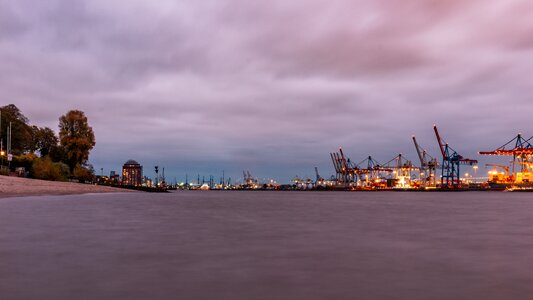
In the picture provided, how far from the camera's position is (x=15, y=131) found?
319ft

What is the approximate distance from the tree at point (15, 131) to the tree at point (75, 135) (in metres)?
9.63

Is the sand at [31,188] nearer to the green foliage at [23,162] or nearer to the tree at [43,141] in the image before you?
the green foliage at [23,162]

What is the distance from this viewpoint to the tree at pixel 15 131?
9338cm

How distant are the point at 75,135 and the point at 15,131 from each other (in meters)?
13.2

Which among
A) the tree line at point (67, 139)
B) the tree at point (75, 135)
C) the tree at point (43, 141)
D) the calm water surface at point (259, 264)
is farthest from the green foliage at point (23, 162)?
the calm water surface at point (259, 264)

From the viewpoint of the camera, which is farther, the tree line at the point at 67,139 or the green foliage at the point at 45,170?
the tree line at the point at 67,139

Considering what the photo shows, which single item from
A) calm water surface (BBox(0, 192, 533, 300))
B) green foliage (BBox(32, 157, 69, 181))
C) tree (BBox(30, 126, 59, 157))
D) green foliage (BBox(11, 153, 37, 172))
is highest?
tree (BBox(30, 126, 59, 157))

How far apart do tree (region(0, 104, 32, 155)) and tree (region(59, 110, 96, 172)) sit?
9.63m

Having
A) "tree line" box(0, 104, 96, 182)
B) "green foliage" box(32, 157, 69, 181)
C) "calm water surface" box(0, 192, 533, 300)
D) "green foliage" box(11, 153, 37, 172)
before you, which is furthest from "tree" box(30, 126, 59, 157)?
"calm water surface" box(0, 192, 533, 300)

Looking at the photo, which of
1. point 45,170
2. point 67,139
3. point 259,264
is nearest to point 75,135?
point 67,139

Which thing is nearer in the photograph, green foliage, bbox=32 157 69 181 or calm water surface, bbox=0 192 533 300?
calm water surface, bbox=0 192 533 300

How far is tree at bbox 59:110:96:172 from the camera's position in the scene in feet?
314

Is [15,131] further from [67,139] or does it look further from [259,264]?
[259,264]

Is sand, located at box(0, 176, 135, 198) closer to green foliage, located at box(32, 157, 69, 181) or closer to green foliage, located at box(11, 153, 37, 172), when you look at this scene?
green foliage, located at box(32, 157, 69, 181)
